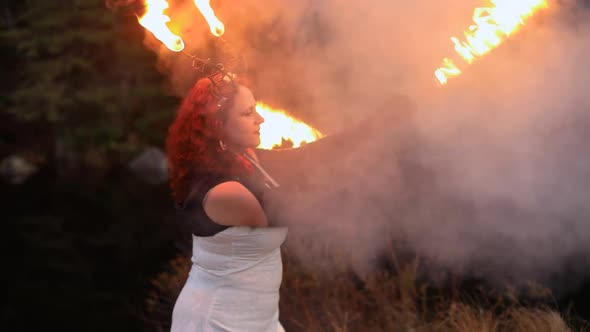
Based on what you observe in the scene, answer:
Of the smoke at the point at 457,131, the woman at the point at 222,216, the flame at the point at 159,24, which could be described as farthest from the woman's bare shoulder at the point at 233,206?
the flame at the point at 159,24

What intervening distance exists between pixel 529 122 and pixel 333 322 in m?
1.52

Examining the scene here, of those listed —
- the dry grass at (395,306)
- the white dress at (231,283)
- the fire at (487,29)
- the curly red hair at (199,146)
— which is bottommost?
the dry grass at (395,306)

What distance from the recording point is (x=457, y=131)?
358cm

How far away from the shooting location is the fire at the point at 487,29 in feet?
9.00

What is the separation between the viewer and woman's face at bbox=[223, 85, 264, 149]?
2.80 m

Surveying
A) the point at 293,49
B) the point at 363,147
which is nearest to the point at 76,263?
the point at 293,49

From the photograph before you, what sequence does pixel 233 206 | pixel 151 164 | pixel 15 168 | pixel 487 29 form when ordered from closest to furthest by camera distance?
pixel 233 206
pixel 487 29
pixel 151 164
pixel 15 168

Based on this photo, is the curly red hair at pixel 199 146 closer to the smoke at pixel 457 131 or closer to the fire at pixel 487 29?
the smoke at pixel 457 131

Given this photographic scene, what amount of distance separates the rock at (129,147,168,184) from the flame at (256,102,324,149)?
1151cm

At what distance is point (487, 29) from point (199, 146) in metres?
1.19

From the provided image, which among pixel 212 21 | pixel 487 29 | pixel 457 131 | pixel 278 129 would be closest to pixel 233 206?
pixel 212 21

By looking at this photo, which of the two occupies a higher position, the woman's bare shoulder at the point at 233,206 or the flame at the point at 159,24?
the flame at the point at 159,24

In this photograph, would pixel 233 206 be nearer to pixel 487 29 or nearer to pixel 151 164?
pixel 487 29

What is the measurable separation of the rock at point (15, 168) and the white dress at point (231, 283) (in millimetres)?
13213
